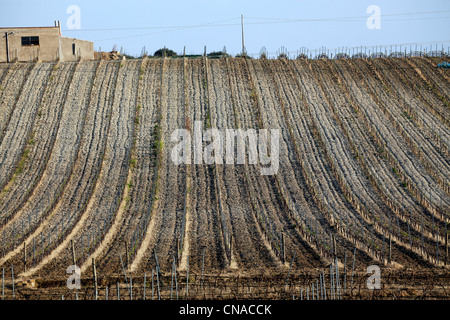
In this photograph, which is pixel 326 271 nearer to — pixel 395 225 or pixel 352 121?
pixel 395 225

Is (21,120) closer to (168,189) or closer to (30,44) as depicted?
(30,44)

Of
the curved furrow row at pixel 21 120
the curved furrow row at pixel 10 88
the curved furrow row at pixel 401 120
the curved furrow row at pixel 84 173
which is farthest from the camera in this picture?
the curved furrow row at pixel 10 88

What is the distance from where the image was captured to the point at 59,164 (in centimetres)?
3572

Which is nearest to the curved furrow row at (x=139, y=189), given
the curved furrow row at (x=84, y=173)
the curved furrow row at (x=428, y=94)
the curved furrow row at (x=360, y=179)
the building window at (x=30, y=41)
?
the curved furrow row at (x=84, y=173)

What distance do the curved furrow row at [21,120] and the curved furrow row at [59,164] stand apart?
1.86 m

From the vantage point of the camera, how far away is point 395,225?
90.1ft

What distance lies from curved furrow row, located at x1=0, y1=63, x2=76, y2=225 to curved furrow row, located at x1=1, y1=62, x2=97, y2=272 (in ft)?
1.02

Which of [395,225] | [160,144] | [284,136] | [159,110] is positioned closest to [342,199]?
[395,225]

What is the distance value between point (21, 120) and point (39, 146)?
157 inches

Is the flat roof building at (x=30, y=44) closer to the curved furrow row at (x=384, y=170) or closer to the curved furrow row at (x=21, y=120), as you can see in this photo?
the curved furrow row at (x=21, y=120)

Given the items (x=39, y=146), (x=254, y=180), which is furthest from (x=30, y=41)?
(x=254, y=180)

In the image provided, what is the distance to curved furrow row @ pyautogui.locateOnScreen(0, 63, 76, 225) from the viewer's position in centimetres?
3153

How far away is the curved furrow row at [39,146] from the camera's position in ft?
103
